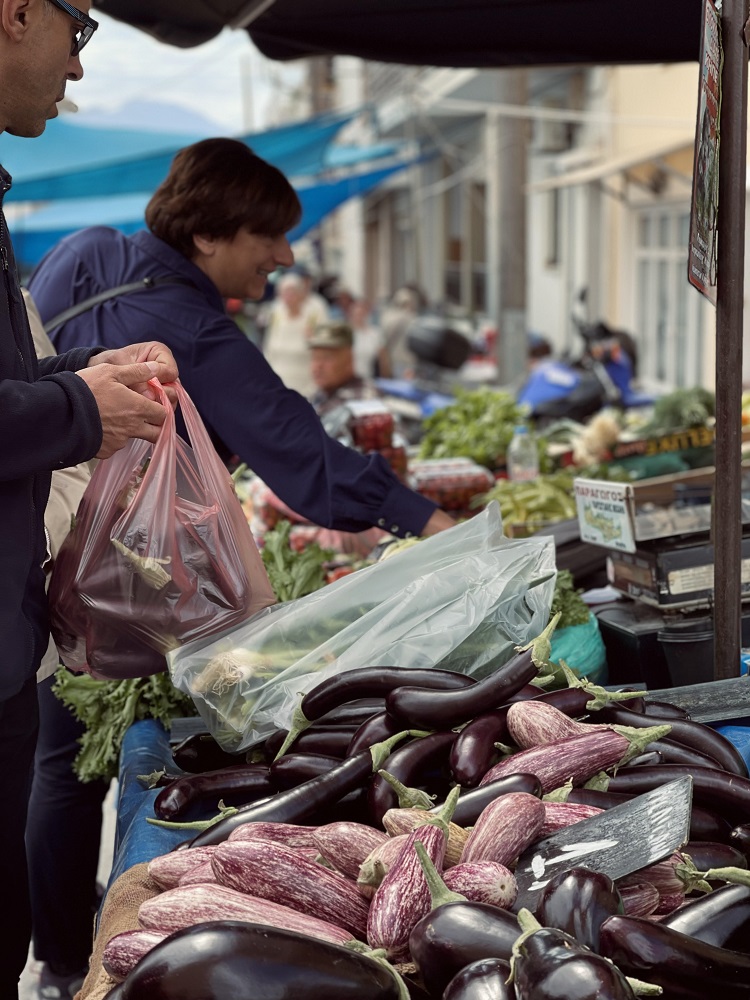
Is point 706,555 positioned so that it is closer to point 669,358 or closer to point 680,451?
point 680,451

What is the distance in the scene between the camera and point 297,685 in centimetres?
241

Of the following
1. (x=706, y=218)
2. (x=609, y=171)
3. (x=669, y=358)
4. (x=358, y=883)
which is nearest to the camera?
(x=358, y=883)

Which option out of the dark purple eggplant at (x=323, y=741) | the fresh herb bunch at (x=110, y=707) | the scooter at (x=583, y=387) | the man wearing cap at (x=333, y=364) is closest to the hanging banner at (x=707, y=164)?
the dark purple eggplant at (x=323, y=741)

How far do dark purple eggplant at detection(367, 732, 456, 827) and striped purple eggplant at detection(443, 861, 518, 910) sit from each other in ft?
1.01

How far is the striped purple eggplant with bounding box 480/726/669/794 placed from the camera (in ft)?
6.09

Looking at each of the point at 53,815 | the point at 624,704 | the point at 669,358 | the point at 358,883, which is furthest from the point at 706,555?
the point at 669,358

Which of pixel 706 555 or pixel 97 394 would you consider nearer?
pixel 97 394

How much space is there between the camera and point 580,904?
1410 mm

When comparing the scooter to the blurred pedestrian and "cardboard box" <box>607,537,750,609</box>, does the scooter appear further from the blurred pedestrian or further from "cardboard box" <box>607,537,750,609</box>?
"cardboard box" <box>607,537,750,609</box>

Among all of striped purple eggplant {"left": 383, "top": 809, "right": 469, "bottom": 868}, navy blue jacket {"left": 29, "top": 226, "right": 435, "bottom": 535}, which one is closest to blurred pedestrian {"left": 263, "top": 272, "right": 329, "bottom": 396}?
navy blue jacket {"left": 29, "top": 226, "right": 435, "bottom": 535}

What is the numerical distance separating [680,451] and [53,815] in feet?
12.1

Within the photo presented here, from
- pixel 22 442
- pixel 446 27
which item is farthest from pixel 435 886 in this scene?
pixel 446 27

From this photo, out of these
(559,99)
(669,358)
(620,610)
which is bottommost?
(669,358)

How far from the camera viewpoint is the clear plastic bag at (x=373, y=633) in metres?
2.39
